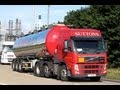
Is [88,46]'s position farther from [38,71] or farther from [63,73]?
[38,71]

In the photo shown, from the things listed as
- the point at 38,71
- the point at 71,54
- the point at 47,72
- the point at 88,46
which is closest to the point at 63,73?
the point at 71,54

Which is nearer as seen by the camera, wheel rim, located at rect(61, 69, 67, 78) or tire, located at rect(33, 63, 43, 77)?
wheel rim, located at rect(61, 69, 67, 78)

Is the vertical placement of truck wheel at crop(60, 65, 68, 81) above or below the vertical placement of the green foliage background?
below

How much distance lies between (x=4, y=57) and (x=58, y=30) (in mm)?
21077

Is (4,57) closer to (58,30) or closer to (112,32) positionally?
(112,32)

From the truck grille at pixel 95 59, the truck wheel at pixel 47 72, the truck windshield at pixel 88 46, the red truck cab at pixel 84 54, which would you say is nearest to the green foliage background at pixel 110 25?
the truck wheel at pixel 47 72

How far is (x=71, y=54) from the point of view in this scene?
22.0 m

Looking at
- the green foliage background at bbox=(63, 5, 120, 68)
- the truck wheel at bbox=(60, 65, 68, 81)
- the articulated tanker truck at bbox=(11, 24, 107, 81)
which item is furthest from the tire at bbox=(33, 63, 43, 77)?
the green foliage background at bbox=(63, 5, 120, 68)

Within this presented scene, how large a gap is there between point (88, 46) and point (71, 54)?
3.21 feet

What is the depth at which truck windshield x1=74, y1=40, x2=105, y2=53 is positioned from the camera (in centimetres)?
2181

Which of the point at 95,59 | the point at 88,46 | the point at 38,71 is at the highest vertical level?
the point at 88,46

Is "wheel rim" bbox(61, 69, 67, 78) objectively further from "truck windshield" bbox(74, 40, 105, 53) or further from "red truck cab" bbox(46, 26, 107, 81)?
"truck windshield" bbox(74, 40, 105, 53)

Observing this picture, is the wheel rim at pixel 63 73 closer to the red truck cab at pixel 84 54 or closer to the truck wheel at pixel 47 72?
the red truck cab at pixel 84 54
